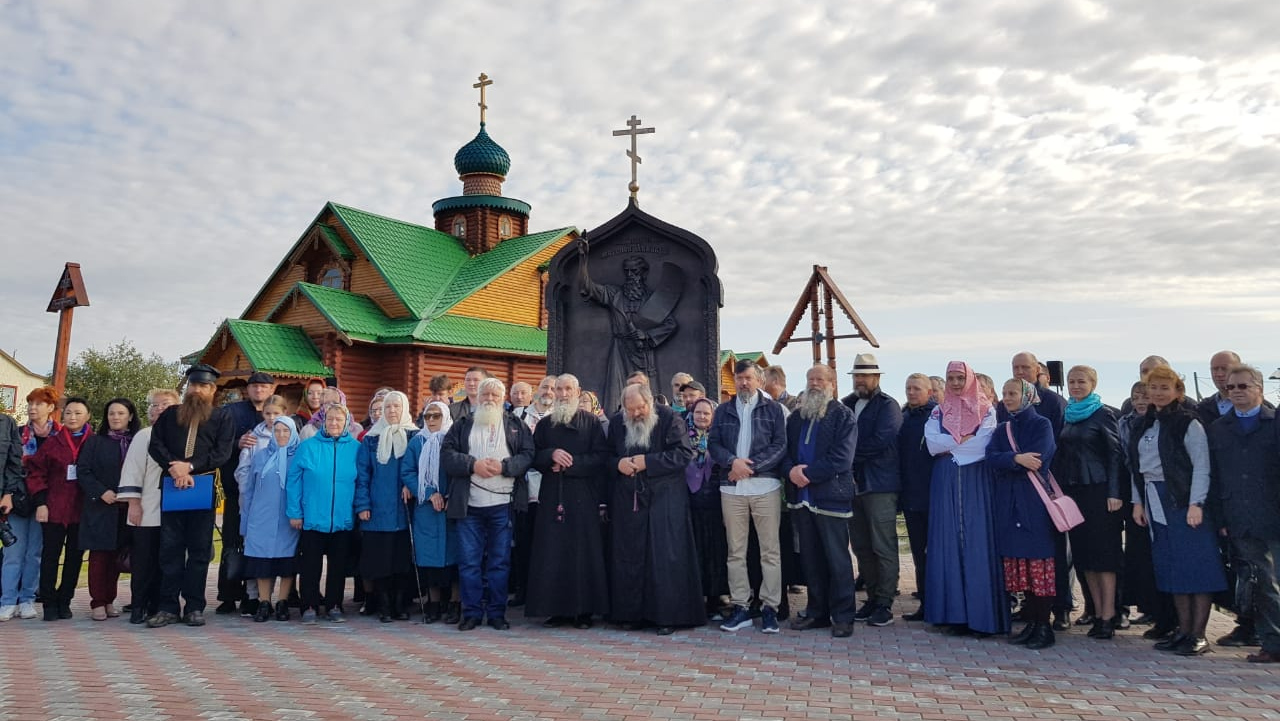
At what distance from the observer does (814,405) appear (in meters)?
6.44

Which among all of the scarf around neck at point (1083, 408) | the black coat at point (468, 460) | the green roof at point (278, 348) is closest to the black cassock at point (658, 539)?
the black coat at point (468, 460)

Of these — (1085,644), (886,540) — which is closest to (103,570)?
(886,540)

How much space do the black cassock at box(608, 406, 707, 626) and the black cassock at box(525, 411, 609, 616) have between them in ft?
0.54

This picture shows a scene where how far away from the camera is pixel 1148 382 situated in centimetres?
598

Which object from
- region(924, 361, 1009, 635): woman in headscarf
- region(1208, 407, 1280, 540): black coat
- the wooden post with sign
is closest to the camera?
region(1208, 407, 1280, 540): black coat

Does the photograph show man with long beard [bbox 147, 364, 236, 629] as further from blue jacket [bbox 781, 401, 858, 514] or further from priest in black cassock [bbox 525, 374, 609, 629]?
blue jacket [bbox 781, 401, 858, 514]

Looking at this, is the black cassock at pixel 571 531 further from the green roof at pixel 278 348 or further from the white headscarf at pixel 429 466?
the green roof at pixel 278 348

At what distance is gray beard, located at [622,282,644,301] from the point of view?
9.84 m

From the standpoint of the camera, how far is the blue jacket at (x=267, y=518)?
6.74 metres

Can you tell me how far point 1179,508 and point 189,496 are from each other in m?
7.26

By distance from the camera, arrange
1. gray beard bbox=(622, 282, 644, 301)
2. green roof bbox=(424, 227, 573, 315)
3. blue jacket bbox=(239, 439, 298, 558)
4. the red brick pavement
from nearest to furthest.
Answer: the red brick pavement < blue jacket bbox=(239, 439, 298, 558) < gray beard bbox=(622, 282, 644, 301) < green roof bbox=(424, 227, 573, 315)

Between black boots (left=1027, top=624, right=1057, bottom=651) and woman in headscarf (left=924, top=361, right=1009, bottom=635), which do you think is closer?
black boots (left=1027, top=624, right=1057, bottom=651)

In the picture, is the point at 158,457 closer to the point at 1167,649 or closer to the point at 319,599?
the point at 319,599

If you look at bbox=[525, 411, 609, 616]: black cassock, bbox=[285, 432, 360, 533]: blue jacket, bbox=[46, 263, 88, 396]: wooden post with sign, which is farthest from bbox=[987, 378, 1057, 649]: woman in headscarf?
bbox=[46, 263, 88, 396]: wooden post with sign
